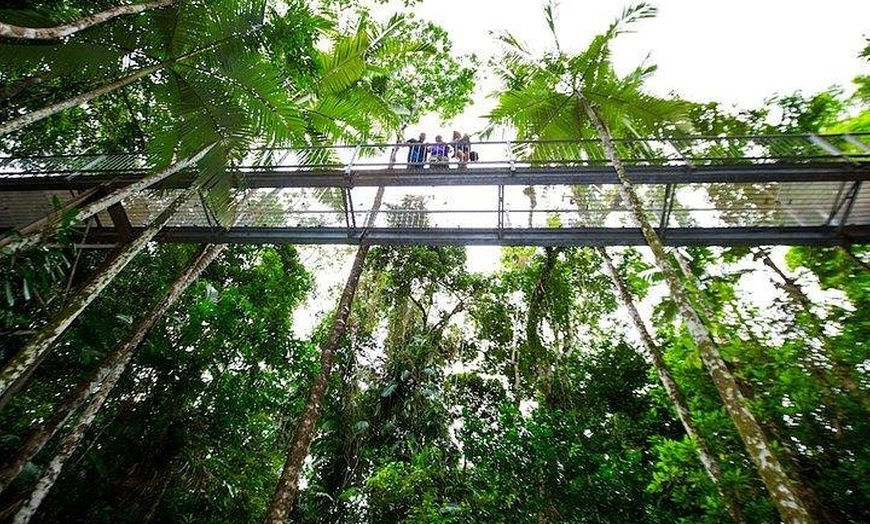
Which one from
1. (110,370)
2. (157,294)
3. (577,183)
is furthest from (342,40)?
(110,370)

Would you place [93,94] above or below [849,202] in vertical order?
below

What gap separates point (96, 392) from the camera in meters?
6.34

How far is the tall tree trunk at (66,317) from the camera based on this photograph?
4.45 m

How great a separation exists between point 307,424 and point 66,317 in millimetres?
3342

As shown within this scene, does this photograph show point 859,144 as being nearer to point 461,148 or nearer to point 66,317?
point 461,148

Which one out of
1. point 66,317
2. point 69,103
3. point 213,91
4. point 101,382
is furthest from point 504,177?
point 101,382

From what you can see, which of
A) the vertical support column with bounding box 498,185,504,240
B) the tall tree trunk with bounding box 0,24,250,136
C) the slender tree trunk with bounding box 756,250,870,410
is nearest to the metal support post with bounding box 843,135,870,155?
the slender tree trunk with bounding box 756,250,870,410

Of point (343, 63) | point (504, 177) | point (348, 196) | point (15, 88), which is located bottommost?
point (15, 88)

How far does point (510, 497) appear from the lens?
7336mm

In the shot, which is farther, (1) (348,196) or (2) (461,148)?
(2) (461,148)

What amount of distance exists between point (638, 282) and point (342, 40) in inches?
357

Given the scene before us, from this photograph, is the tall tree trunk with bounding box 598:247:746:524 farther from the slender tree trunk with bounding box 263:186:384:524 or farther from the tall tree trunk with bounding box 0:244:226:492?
the tall tree trunk with bounding box 0:244:226:492

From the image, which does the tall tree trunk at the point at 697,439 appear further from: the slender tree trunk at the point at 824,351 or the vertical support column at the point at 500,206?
the vertical support column at the point at 500,206

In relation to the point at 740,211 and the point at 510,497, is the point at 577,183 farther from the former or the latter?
the point at 510,497
